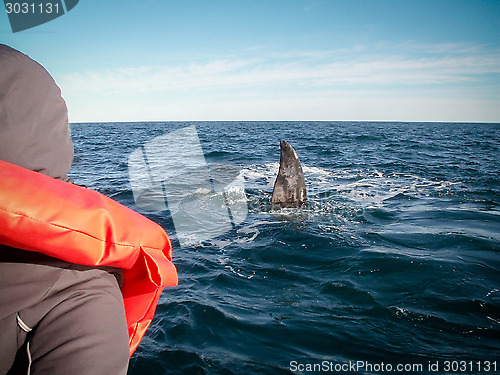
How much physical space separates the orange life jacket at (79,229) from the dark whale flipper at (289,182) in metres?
6.69

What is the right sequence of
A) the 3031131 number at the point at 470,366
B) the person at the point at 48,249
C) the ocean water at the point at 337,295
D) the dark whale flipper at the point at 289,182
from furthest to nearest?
the dark whale flipper at the point at 289,182 → the ocean water at the point at 337,295 → the 3031131 number at the point at 470,366 → the person at the point at 48,249

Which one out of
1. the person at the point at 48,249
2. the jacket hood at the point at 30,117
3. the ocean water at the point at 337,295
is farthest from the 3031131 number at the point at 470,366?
the jacket hood at the point at 30,117

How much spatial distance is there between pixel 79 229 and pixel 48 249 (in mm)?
143

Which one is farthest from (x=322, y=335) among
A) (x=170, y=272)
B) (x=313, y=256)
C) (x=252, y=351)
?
(x=170, y=272)

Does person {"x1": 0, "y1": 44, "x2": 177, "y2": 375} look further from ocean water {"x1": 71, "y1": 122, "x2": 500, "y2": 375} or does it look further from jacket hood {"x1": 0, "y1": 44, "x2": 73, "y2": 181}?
ocean water {"x1": 71, "y1": 122, "x2": 500, "y2": 375}

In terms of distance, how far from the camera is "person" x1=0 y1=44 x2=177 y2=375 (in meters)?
1.26

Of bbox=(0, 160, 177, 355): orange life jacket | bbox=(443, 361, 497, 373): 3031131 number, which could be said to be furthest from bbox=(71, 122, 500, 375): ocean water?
bbox=(0, 160, 177, 355): orange life jacket

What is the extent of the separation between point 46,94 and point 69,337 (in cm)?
107

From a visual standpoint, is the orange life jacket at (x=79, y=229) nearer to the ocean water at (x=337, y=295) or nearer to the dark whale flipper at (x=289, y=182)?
the ocean water at (x=337, y=295)

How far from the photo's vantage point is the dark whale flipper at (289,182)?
8.35 m

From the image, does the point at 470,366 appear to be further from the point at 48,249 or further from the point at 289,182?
the point at 289,182

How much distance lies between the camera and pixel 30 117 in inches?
52.8

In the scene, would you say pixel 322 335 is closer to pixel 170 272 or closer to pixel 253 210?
pixel 170 272

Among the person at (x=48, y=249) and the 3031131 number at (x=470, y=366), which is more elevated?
the person at (x=48, y=249)
